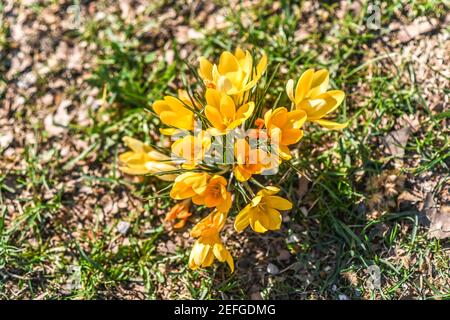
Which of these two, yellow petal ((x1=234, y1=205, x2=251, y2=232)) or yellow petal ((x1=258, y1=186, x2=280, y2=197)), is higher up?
yellow petal ((x1=258, y1=186, x2=280, y2=197))

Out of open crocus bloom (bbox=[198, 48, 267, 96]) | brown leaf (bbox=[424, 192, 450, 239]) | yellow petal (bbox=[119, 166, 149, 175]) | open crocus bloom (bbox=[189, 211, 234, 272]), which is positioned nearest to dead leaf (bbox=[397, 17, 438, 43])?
brown leaf (bbox=[424, 192, 450, 239])

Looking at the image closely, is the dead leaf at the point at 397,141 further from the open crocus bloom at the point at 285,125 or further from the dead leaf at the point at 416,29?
the open crocus bloom at the point at 285,125

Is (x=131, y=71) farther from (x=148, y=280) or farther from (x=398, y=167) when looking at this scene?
(x=398, y=167)

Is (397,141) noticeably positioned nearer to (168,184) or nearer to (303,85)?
(303,85)

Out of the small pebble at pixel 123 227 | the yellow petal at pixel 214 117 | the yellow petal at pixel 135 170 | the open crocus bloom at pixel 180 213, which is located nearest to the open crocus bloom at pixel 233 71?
the yellow petal at pixel 214 117

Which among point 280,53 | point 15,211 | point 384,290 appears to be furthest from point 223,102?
point 15,211

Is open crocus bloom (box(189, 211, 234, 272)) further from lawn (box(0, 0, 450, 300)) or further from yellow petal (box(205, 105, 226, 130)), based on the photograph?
yellow petal (box(205, 105, 226, 130))
